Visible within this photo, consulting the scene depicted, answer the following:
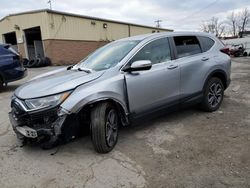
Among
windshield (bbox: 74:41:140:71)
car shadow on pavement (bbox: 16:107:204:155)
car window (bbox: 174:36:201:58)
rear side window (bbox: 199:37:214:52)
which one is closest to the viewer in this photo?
car shadow on pavement (bbox: 16:107:204:155)

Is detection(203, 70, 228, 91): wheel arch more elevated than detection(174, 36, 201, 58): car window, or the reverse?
detection(174, 36, 201, 58): car window

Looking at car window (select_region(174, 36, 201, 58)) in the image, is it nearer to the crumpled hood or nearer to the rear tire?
the rear tire

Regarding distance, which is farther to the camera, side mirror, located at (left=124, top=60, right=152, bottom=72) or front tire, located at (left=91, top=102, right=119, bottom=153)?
side mirror, located at (left=124, top=60, right=152, bottom=72)

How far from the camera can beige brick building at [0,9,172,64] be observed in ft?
68.3

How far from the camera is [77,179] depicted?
3.15 metres

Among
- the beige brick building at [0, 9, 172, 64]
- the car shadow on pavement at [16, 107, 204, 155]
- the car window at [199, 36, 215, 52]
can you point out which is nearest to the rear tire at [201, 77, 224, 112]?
the car shadow on pavement at [16, 107, 204, 155]

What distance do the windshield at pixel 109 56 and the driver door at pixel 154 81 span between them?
241mm

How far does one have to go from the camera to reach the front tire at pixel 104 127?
140 inches

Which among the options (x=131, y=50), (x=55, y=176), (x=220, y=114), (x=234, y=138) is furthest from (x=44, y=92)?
(x=220, y=114)

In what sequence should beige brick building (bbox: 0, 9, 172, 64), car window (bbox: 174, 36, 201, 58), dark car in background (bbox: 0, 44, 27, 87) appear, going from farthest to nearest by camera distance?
beige brick building (bbox: 0, 9, 172, 64) < dark car in background (bbox: 0, 44, 27, 87) < car window (bbox: 174, 36, 201, 58)

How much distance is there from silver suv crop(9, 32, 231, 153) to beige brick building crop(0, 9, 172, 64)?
17.1m

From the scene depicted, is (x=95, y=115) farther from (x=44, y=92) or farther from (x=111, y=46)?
(x=111, y=46)

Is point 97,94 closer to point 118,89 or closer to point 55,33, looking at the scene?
point 118,89

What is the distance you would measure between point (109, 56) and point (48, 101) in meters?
1.52
